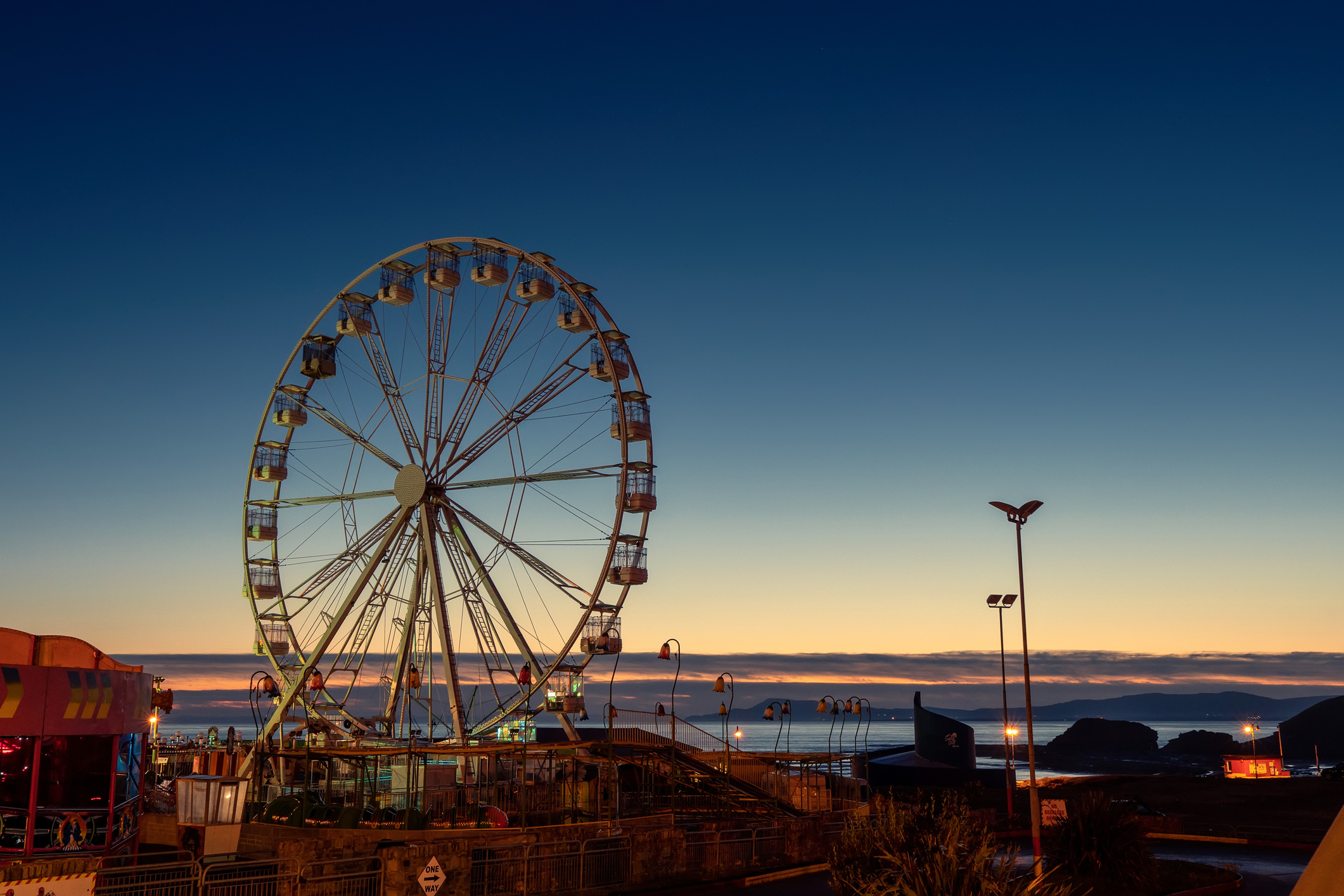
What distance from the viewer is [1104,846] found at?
23656 mm

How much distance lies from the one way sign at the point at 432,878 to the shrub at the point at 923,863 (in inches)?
252

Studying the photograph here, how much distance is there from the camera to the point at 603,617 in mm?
37438

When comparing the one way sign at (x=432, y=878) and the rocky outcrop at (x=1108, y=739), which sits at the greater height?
the one way sign at (x=432, y=878)

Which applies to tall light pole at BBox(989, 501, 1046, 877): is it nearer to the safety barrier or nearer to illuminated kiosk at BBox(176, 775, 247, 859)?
the safety barrier

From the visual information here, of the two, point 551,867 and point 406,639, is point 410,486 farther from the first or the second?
point 551,867

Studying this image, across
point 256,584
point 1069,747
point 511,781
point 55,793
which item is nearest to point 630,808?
point 511,781

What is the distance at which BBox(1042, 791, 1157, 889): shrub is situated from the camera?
76.6 ft

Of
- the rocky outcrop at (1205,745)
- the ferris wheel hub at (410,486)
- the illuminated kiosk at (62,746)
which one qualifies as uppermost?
the ferris wheel hub at (410,486)

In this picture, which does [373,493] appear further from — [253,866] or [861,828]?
[861,828]

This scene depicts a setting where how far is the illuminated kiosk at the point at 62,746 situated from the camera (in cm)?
2052

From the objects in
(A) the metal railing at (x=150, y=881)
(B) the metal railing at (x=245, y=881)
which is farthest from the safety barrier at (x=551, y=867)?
(A) the metal railing at (x=150, y=881)

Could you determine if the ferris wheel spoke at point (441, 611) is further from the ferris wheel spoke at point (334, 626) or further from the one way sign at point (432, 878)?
the one way sign at point (432, 878)

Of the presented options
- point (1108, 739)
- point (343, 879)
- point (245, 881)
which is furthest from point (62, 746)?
point (1108, 739)

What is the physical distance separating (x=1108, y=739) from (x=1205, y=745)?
23997mm
